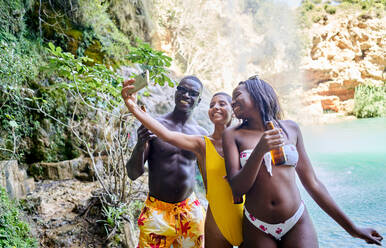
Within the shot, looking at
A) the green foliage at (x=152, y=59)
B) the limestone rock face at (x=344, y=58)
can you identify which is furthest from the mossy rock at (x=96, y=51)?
the limestone rock face at (x=344, y=58)

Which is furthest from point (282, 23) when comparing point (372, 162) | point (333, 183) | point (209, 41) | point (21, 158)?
point (21, 158)

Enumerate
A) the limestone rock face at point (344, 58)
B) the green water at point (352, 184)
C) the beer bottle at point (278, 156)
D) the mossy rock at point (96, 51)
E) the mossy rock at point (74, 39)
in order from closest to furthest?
the beer bottle at point (278, 156) → the green water at point (352, 184) → the mossy rock at point (74, 39) → the mossy rock at point (96, 51) → the limestone rock face at point (344, 58)

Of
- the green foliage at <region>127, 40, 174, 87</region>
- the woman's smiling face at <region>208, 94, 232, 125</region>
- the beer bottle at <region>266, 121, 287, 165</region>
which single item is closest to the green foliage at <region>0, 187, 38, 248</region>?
the green foliage at <region>127, 40, 174, 87</region>

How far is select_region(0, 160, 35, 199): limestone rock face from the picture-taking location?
2.56 meters

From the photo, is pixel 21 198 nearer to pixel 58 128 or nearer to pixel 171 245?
pixel 58 128

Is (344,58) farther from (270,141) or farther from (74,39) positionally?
(270,141)

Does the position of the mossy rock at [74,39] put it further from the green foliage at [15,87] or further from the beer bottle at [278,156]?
the beer bottle at [278,156]

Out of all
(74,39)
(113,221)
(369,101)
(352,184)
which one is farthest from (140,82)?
(369,101)

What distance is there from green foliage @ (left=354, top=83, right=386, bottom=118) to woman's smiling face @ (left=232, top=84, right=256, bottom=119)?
61.7 ft

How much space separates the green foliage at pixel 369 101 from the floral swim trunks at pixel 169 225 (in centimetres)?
1864

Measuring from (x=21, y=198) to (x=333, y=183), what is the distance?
6246 millimetres

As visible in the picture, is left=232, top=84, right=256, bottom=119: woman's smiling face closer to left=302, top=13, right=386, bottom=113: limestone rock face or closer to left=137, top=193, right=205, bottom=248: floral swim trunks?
left=137, top=193, right=205, bottom=248: floral swim trunks

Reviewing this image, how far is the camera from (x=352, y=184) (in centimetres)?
538

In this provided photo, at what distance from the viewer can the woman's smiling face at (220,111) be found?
4.58 feet
